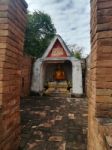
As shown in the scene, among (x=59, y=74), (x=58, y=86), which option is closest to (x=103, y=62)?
(x=58, y=86)

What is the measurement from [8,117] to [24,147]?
1.47 meters

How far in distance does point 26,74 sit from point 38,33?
11.2 m

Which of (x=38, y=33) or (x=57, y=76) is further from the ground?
(x=38, y=33)

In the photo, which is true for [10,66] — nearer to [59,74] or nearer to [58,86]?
[58,86]

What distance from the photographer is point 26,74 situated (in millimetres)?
13898

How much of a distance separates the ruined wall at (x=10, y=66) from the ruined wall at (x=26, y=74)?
7632mm

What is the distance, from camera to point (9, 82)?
4633 millimetres

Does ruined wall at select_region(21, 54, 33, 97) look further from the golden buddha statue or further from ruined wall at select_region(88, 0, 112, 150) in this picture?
ruined wall at select_region(88, 0, 112, 150)

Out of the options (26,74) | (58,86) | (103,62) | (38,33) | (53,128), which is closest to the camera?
(103,62)

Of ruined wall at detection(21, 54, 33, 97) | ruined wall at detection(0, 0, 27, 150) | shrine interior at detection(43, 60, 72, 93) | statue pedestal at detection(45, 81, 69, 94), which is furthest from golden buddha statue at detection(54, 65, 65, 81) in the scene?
ruined wall at detection(0, 0, 27, 150)

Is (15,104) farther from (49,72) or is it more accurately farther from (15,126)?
(49,72)

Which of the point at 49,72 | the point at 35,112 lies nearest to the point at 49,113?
the point at 35,112

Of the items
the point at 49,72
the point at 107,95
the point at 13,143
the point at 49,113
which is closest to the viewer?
the point at 107,95

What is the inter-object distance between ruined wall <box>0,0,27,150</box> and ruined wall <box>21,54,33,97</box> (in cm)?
763
